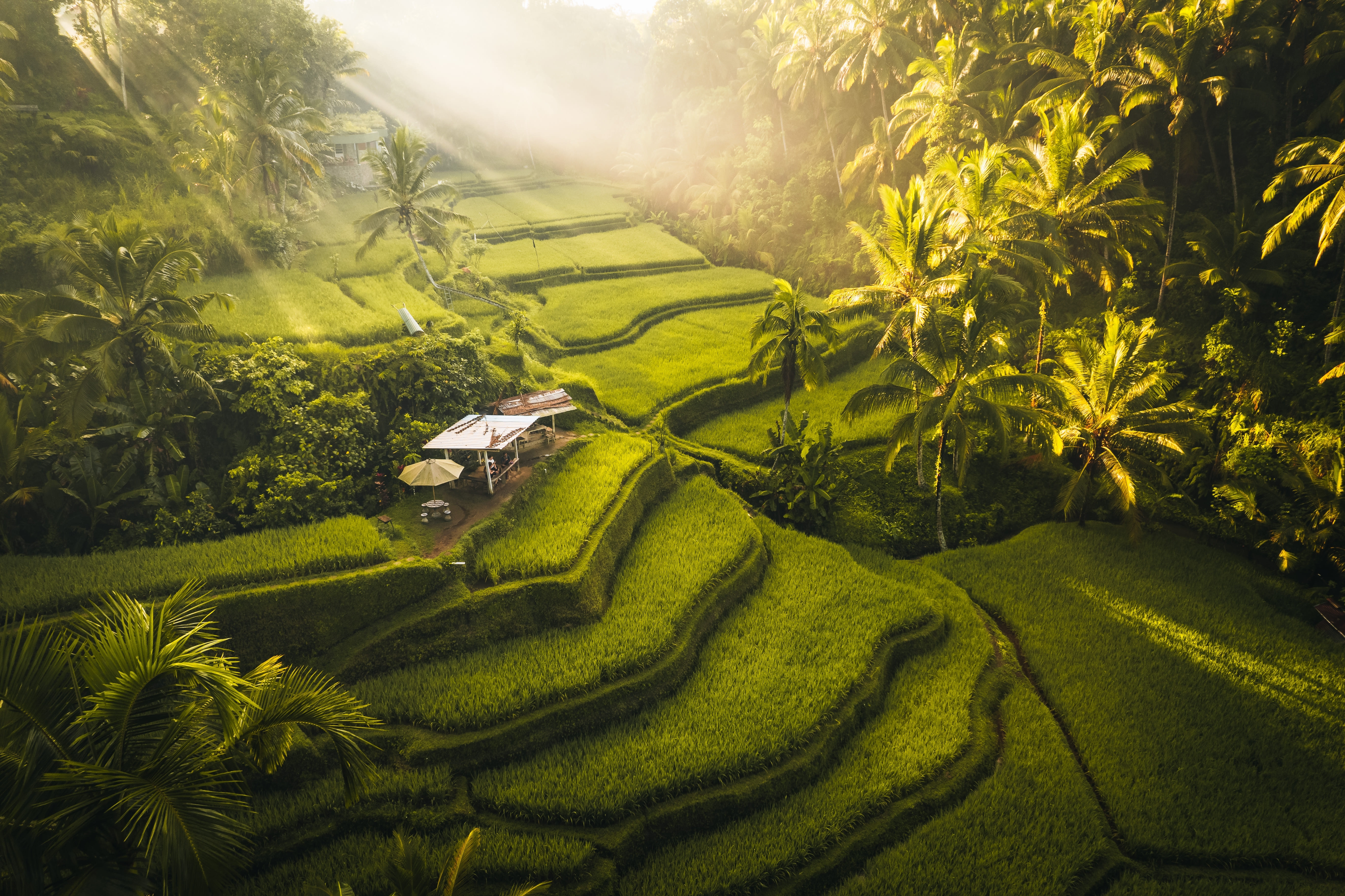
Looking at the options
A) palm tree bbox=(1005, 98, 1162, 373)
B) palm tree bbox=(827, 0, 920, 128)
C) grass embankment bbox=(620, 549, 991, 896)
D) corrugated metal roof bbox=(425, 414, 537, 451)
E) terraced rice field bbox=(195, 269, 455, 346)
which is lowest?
grass embankment bbox=(620, 549, 991, 896)

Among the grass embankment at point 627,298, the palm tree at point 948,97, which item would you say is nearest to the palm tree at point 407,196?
the grass embankment at point 627,298

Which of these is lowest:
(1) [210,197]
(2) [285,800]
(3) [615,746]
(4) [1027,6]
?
(2) [285,800]

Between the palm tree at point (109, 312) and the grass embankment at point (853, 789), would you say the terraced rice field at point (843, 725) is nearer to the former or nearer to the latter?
the grass embankment at point (853, 789)

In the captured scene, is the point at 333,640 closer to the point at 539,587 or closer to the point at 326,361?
the point at 539,587

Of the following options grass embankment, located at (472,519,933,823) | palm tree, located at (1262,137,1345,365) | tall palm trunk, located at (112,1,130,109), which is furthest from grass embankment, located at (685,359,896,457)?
tall palm trunk, located at (112,1,130,109)

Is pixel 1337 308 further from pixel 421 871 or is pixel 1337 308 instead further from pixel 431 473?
pixel 421 871

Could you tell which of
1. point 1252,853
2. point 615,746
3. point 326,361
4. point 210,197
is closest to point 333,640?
point 615,746

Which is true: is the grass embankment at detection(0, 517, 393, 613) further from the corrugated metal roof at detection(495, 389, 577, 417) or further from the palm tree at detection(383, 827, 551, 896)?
the palm tree at detection(383, 827, 551, 896)
